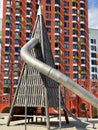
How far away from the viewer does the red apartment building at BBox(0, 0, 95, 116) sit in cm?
9594

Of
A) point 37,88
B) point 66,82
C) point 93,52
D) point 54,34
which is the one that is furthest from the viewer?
point 93,52

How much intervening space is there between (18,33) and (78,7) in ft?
84.7

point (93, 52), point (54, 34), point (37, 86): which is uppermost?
point (54, 34)

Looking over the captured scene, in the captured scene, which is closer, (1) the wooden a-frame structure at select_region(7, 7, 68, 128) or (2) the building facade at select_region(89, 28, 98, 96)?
(1) the wooden a-frame structure at select_region(7, 7, 68, 128)

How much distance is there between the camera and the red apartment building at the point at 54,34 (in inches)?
3777

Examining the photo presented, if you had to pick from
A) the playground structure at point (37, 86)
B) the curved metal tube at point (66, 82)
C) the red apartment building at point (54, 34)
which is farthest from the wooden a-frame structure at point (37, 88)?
the red apartment building at point (54, 34)

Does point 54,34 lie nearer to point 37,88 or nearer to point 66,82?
point 37,88

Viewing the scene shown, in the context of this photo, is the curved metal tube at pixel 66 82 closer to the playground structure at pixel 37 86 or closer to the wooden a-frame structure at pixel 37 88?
the playground structure at pixel 37 86

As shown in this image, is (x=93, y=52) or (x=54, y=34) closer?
(x=54, y=34)

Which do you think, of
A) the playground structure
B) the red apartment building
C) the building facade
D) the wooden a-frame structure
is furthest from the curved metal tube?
the building facade

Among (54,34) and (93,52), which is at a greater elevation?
(54,34)

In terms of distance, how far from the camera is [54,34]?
338ft

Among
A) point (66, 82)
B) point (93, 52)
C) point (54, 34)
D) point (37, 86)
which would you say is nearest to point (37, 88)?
point (37, 86)

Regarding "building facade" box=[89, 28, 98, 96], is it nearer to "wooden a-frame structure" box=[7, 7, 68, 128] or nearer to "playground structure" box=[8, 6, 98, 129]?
"playground structure" box=[8, 6, 98, 129]
